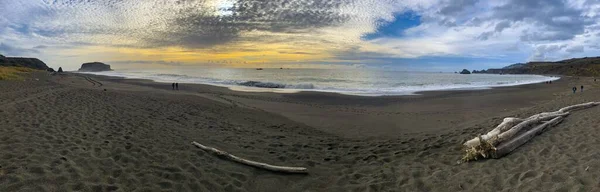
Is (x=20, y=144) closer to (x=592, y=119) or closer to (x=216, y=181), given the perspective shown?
(x=216, y=181)

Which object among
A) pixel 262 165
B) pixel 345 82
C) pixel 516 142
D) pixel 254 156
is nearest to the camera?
pixel 262 165

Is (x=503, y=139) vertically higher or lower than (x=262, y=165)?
higher

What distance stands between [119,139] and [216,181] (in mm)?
3413

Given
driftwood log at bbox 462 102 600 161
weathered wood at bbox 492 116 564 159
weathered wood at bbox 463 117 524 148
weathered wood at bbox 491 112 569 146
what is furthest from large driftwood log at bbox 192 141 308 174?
weathered wood at bbox 491 112 569 146

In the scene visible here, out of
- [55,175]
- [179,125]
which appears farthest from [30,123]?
[55,175]

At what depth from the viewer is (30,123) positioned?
8.30 metres

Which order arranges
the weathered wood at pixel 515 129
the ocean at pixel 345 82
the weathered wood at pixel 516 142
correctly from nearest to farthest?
the weathered wood at pixel 516 142, the weathered wood at pixel 515 129, the ocean at pixel 345 82

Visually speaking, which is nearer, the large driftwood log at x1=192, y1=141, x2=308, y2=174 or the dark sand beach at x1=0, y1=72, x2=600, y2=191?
the dark sand beach at x1=0, y1=72, x2=600, y2=191

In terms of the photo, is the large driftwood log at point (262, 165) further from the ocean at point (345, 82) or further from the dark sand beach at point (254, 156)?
the ocean at point (345, 82)

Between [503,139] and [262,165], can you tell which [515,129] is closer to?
[503,139]

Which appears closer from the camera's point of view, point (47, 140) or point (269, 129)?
point (47, 140)

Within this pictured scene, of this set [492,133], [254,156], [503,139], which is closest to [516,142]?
[503,139]

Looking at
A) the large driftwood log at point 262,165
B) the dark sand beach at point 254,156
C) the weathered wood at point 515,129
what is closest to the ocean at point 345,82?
the weathered wood at point 515,129

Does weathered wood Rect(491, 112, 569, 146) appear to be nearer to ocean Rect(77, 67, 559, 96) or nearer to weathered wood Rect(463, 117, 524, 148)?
weathered wood Rect(463, 117, 524, 148)
